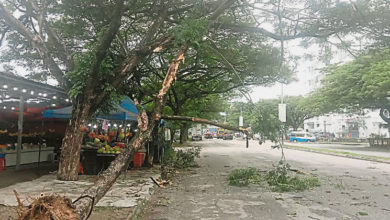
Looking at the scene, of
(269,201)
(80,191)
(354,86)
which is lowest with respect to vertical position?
(269,201)

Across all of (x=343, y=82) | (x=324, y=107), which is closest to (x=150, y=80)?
(x=343, y=82)

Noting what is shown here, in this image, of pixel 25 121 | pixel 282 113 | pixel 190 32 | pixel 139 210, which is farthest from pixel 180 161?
pixel 190 32

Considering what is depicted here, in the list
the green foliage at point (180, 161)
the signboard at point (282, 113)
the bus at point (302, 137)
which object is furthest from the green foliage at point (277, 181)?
the bus at point (302, 137)

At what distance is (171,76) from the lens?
568cm

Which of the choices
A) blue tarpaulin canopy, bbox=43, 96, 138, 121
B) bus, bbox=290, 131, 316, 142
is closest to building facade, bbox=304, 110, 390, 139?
bus, bbox=290, 131, 316, 142

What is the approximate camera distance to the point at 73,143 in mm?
8766

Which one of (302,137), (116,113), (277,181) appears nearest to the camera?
(277,181)

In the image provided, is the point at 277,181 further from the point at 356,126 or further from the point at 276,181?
the point at 356,126

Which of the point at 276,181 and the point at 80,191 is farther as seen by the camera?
the point at 276,181

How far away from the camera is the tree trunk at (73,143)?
8.77 m

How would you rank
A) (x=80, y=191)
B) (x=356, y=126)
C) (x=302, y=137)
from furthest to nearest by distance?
(x=356, y=126) → (x=302, y=137) → (x=80, y=191)

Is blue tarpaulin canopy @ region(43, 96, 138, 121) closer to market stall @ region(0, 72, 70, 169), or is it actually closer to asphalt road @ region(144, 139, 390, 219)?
market stall @ region(0, 72, 70, 169)

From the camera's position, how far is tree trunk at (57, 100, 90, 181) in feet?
28.8

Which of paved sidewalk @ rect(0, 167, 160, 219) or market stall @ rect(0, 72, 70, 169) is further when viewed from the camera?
market stall @ rect(0, 72, 70, 169)
